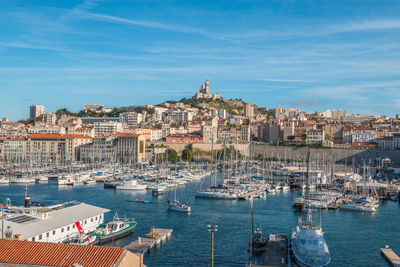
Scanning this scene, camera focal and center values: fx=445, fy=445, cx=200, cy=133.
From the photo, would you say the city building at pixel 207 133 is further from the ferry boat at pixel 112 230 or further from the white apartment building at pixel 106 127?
the ferry boat at pixel 112 230

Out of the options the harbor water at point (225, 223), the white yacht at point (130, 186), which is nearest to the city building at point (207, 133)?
the white yacht at point (130, 186)

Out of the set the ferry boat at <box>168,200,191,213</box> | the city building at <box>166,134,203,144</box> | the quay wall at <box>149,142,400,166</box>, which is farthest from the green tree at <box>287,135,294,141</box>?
the ferry boat at <box>168,200,191,213</box>

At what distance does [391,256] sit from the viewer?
14820 mm

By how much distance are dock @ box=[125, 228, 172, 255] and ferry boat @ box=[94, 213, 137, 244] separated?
1.09 m

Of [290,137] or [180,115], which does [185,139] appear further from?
[180,115]

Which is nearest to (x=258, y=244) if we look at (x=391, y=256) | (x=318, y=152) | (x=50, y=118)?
(x=391, y=256)

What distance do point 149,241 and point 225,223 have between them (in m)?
5.17

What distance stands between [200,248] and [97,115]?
226 ft

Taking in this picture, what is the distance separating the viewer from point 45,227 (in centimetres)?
1419

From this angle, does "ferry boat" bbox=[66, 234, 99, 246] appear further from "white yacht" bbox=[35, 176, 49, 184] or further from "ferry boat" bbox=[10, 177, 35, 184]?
"white yacht" bbox=[35, 176, 49, 184]

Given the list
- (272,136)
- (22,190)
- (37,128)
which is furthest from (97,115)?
(22,190)

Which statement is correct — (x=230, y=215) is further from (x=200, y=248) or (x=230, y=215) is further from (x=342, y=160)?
(x=342, y=160)

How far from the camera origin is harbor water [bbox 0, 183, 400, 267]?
1474cm

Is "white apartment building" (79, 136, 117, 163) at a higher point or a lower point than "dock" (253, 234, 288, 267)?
higher
